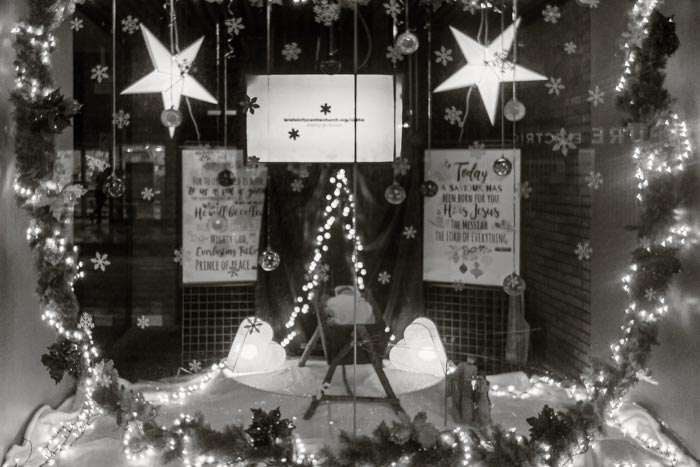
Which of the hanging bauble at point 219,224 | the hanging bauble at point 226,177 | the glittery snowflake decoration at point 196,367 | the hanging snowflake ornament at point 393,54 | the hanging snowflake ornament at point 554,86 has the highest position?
the hanging snowflake ornament at point 393,54

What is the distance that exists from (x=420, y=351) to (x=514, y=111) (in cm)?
138

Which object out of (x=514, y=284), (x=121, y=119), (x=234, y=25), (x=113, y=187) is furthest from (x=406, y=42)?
(x=113, y=187)

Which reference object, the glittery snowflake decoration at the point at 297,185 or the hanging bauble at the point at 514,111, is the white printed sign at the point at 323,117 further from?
the hanging bauble at the point at 514,111

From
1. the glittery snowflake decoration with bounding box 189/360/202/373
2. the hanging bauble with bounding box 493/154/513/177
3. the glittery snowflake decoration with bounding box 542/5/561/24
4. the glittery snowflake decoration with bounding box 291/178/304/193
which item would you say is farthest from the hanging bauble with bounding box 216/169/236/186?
the glittery snowflake decoration with bounding box 542/5/561/24

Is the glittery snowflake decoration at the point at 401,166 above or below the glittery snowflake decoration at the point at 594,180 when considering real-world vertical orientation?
above

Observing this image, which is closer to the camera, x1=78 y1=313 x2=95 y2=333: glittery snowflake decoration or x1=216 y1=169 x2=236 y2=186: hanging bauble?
x1=78 y1=313 x2=95 y2=333: glittery snowflake decoration

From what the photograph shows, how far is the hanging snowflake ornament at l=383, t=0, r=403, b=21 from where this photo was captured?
13.5 ft

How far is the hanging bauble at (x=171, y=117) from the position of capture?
4.22 meters

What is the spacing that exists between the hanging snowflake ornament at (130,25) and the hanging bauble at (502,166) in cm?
209

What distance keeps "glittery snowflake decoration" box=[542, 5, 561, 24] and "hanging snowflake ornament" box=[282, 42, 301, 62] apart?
53.3 inches

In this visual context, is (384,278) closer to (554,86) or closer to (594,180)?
(594,180)

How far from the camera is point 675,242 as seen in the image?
3.79 meters

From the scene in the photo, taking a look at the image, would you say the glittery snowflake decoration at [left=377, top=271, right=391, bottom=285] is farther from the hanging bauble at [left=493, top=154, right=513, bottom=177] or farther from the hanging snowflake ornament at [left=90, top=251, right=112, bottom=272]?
the hanging snowflake ornament at [left=90, top=251, right=112, bottom=272]

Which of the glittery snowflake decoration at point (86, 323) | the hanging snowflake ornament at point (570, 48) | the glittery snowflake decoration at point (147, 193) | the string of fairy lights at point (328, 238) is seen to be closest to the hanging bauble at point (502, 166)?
the hanging snowflake ornament at point (570, 48)
